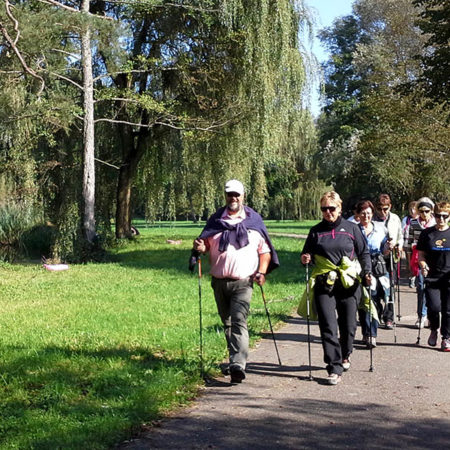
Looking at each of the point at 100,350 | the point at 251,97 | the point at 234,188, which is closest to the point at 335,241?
the point at 234,188

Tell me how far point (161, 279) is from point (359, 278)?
33.3 feet

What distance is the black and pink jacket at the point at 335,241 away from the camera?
7.82 m

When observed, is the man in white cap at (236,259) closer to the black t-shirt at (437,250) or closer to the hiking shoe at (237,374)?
the hiking shoe at (237,374)

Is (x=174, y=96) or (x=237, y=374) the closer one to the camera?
(x=237, y=374)

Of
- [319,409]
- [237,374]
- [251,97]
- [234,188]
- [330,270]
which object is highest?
[251,97]

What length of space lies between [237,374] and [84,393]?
1454mm

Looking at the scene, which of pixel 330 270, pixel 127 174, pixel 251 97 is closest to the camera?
pixel 330 270

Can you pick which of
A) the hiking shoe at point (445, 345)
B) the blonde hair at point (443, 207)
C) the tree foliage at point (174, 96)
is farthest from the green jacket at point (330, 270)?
the tree foliage at point (174, 96)

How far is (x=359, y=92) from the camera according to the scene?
51531mm

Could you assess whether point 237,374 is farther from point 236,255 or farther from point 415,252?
point 415,252

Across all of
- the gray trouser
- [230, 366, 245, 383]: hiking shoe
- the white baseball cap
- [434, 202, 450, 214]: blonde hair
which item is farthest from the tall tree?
[230, 366, 245, 383]: hiking shoe

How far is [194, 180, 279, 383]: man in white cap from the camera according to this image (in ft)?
24.5

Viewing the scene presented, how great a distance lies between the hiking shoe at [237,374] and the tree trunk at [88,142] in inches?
676

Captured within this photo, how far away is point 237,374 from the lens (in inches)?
287
